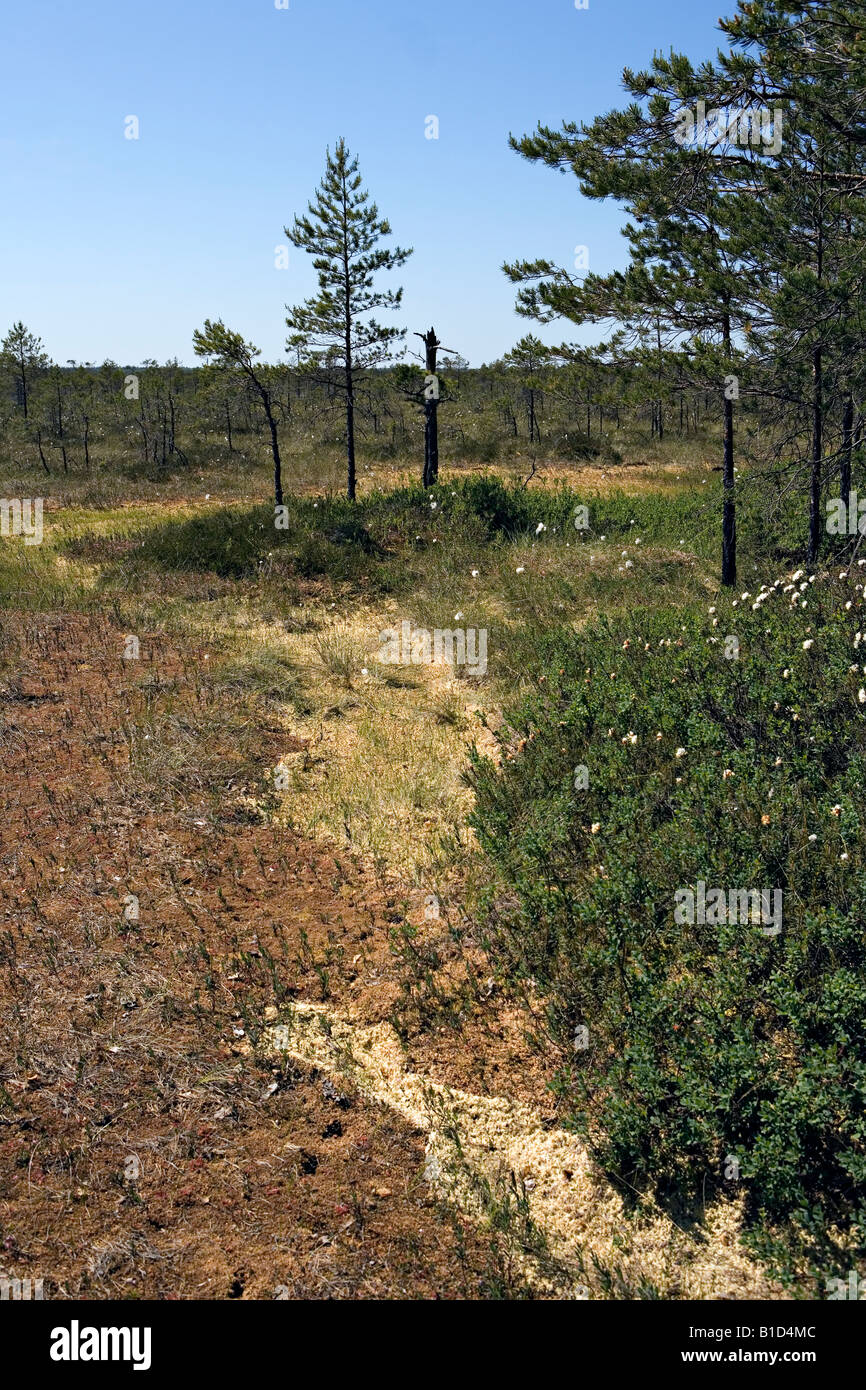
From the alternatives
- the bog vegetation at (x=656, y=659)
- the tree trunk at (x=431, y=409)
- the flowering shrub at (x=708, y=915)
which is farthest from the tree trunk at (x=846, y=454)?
the tree trunk at (x=431, y=409)

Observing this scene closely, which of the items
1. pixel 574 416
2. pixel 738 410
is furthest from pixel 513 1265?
pixel 574 416

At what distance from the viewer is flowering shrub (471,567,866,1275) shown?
389 cm

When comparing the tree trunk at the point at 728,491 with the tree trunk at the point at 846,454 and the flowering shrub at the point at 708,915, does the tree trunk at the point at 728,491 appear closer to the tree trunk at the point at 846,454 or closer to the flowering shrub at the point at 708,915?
the tree trunk at the point at 846,454

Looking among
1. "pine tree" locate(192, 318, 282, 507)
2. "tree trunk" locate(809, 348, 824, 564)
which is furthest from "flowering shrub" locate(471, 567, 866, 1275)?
"pine tree" locate(192, 318, 282, 507)

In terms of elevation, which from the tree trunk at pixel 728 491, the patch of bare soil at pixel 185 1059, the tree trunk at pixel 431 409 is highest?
the tree trunk at pixel 431 409

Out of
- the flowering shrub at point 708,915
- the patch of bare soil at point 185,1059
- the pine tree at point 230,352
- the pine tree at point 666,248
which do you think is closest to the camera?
the patch of bare soil at point 185,1059

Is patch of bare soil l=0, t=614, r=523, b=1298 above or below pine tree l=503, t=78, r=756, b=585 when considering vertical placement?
below

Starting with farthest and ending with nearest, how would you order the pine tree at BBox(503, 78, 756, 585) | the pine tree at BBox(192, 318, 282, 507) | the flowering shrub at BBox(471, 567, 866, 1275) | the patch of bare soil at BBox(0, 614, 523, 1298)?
the pine tree at BBox(192, 318, 282, 507) → the pine tree at BBox(503, 78, 756, 585) → the flowering shrub at BBox(471, 567, 866, 1275) → the patch of bare soil at BBox(0, 614, 523, 1298)

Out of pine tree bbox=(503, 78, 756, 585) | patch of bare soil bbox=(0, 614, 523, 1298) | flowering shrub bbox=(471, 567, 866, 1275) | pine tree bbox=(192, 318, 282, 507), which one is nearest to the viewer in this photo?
patch of bare soil bbox=(0, 614, 523, 1298)

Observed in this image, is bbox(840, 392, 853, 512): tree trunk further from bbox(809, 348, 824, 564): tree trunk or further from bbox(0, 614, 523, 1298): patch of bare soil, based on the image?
bbox(0, 614, 523, 1298): patch of bare soil

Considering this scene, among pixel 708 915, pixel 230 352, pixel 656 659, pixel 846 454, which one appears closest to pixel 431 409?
pixel 230 352

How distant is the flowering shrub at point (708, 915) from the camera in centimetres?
389

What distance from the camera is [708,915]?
5219 mm

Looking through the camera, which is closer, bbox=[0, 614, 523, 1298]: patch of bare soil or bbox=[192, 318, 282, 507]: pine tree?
bbox=[0, 614, 523, 1298]: patch of bare soil
